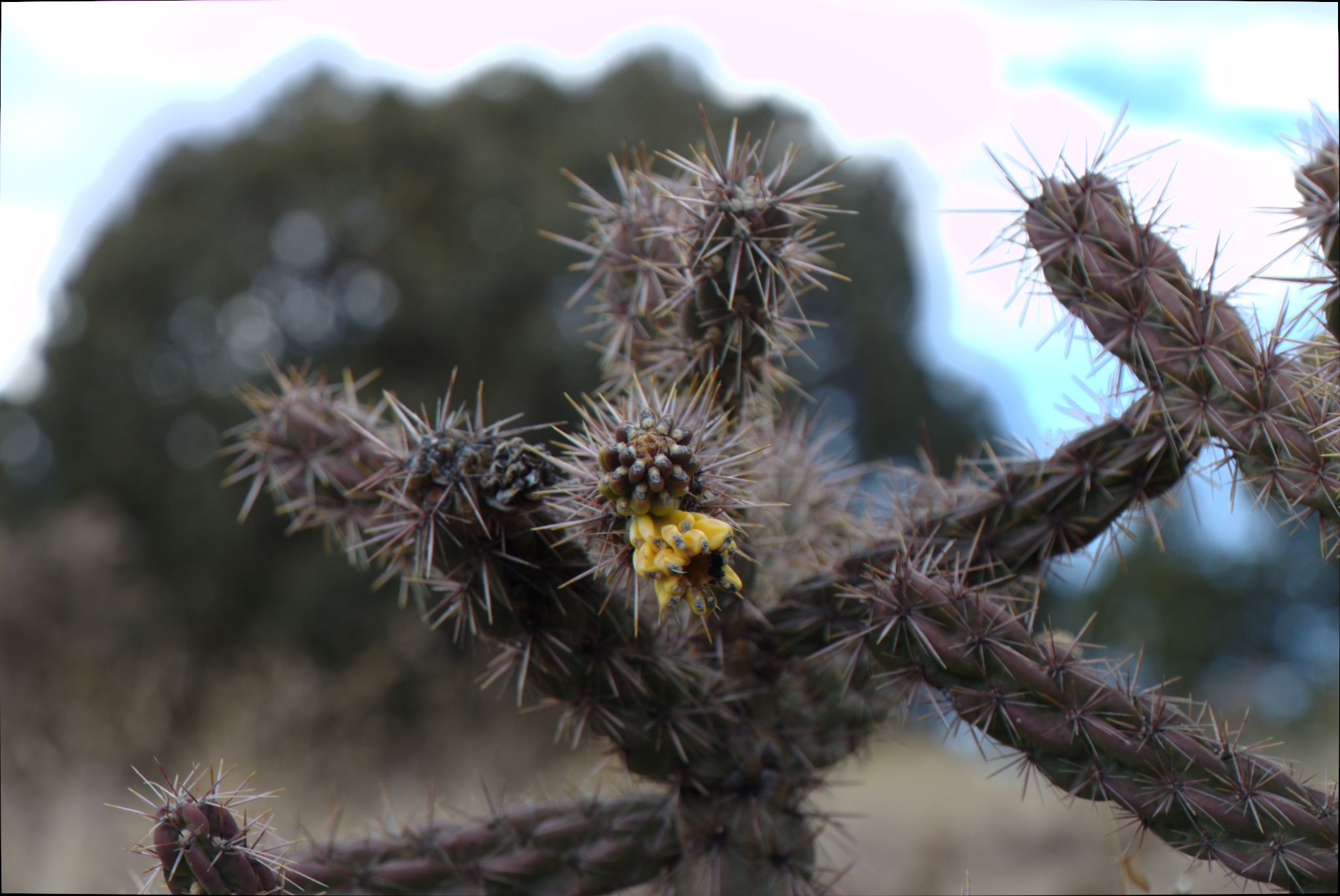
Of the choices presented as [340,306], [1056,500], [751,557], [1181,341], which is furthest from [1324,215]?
[340,306]

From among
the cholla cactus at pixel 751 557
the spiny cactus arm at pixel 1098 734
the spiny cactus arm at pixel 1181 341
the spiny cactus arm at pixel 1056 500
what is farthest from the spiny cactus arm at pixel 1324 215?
the spiny cactus arm at pixel 1098 734

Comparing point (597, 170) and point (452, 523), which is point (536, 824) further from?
point (597, 170)

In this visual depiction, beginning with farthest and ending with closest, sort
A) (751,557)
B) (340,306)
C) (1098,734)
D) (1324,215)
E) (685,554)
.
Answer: (340,306)
(751,557)
(1098,734)
(1324,215)
(685,554)

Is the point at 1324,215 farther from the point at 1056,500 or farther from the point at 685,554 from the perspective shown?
the point at 685,554

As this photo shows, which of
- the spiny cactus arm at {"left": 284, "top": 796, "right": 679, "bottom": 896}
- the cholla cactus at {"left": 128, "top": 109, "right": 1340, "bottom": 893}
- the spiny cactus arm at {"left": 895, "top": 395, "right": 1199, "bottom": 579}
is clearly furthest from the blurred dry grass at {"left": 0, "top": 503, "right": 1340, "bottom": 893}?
the spiny cactus arm at {"left": 895, "top": 395, "right": 1199, "bottom": 579}

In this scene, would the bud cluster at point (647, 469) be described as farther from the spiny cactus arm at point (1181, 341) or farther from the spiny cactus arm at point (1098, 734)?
the spiny cactus arm at point (1181, 341)

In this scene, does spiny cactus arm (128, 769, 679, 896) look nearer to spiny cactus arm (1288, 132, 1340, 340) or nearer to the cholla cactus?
the cholla cactus
